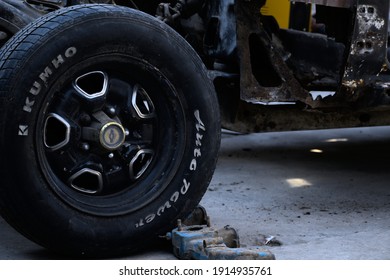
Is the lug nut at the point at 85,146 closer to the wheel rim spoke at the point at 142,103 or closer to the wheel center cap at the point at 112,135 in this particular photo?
the wheel center cap at the point at 112,135

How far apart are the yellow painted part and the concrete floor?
1012mm

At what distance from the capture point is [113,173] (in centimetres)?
416

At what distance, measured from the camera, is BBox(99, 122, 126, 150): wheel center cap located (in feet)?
13.4

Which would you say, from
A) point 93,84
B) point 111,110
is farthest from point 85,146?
point 93,84

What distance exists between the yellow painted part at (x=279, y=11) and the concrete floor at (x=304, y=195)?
3.32 ft

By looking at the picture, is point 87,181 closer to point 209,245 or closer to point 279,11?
point 209,245

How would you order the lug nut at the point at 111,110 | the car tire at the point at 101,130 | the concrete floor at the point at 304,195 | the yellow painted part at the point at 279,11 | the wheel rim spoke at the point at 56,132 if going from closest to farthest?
1. the car tire at the point at 101,130
2. the wheel rim spoke at the point at 56,132
3. the lug nut at the point at 111,110
4. the concrete floor at the point at 304,195
5. the yellow painted part at the point at 279,11

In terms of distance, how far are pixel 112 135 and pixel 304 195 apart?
1.79 meters

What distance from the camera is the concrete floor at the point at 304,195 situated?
4.36 m

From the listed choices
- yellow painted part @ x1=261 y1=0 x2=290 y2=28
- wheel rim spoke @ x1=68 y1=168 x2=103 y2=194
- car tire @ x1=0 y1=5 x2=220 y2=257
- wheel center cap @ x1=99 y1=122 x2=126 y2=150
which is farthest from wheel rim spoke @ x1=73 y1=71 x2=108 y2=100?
yellow painted part @ x1=261 y1=0 x2=290 y2=28

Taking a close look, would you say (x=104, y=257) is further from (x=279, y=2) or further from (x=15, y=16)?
(x=279, y=2)

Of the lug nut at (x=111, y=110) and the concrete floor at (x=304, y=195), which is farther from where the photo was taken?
the concrete floor at (x=304, y=195)

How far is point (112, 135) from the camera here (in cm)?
411

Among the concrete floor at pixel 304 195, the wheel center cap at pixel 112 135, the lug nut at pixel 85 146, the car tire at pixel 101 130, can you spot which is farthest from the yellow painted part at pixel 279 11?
the lug nut at pixel 85 146
